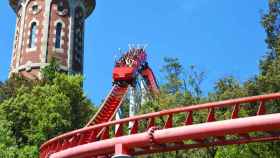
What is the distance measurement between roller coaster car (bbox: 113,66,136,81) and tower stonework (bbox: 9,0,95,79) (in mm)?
7274

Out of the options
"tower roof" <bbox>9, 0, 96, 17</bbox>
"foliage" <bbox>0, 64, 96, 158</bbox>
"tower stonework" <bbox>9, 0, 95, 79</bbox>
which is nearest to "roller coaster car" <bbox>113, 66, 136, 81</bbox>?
"foliage" <bbox>0, 64, 96, 158</bbox>

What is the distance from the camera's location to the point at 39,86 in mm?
38469

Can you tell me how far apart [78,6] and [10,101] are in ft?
60.4

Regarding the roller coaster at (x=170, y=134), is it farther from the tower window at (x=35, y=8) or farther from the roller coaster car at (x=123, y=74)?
the tower window at (x=35, y=8)

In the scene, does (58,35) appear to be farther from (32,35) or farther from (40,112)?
(40,112)

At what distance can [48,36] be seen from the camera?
50750mm

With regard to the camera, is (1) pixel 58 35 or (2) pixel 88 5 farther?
(2) pixel 88 5

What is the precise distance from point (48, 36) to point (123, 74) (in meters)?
10.0

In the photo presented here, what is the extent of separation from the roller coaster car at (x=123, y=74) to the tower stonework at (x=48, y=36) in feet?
23.9

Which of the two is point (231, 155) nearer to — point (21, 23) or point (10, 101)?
point (10, 101)

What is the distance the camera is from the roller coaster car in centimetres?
4297

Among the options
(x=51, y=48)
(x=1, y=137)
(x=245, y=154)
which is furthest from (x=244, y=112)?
(x=51, y=48)

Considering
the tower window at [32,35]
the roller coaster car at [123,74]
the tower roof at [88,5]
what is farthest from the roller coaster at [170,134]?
the tower roof at [88,5]

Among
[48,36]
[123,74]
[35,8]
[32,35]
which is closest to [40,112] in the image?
[123,74]
